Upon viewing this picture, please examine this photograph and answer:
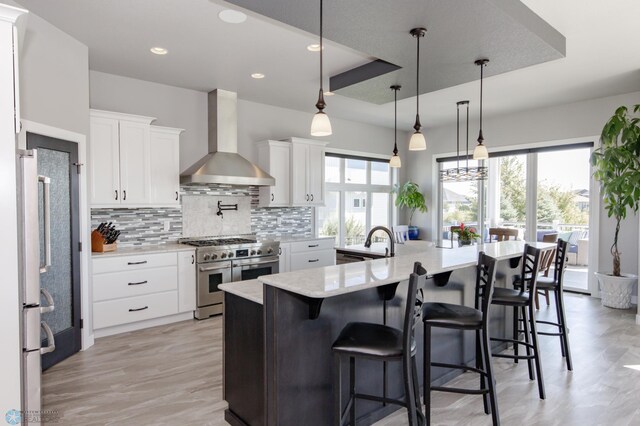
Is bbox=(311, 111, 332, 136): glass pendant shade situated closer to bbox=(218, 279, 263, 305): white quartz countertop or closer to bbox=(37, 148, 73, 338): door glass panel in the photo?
bbox=(218, 279, 263, 305): white quartz countertop

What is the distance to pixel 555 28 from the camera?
336 cm

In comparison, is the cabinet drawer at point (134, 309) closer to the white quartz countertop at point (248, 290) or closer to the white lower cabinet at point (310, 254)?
the white lower cabinet at point (310, 254)

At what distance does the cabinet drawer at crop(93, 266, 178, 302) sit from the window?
9.26 ft

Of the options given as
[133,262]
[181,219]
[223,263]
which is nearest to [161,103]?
[181,219]

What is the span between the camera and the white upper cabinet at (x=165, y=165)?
4555 mm

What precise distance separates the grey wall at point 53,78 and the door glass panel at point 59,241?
1.04 ft

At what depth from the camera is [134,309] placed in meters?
4.18

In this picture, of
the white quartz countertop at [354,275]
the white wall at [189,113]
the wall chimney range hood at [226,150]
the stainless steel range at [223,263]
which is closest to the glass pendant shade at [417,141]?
the white quartz countertop at [354,275]

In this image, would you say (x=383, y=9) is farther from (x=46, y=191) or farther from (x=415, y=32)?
(x=46, y=191)

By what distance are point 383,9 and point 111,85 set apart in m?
3.36

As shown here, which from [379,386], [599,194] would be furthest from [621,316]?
[379,386]

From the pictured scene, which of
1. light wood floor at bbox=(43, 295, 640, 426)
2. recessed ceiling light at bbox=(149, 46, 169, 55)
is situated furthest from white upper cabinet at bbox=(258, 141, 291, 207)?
light wood floor at bbox=(43, 295, 640, 426)

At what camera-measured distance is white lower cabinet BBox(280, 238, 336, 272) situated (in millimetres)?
5512

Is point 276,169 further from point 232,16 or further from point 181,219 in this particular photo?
point 232,16
